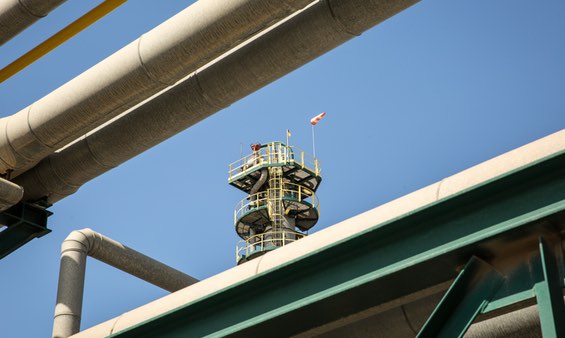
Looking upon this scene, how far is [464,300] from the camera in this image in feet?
17.9

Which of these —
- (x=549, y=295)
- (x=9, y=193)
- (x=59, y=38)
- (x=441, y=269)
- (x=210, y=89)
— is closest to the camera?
(x=549, y=295)

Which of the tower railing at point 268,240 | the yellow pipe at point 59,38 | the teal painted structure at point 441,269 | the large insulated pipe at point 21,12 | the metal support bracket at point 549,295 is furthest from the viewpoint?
the tower railing at point 268,240

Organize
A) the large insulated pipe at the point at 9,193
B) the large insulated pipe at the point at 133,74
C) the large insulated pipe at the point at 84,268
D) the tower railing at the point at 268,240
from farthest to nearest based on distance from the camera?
the tower railing at the point at 268,240 → the large insulated pipe at the point at 84,268 → the large insulated pipe at the point at 9,193 → the large insulated pipe at the point at 133,74

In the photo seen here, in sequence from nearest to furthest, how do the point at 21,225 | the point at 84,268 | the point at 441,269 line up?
the point at 441,269 → the point at 21,225 → the point at 84,268

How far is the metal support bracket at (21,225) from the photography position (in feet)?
49.0

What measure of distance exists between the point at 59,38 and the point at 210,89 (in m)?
3.33

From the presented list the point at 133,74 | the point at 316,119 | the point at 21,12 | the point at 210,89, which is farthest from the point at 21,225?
the point at 316,119

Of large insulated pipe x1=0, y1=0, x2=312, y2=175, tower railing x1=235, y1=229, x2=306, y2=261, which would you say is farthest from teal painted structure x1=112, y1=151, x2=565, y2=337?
tower railing x1=235, y1=229, x2=306, y2=261

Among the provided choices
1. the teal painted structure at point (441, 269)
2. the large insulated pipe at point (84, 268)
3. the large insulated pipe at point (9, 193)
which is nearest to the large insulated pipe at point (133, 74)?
the large insulated pipe at point (9, 193)

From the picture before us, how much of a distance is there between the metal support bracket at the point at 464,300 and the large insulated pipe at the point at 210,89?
5678 mm

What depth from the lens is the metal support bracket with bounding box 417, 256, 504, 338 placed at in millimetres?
5324

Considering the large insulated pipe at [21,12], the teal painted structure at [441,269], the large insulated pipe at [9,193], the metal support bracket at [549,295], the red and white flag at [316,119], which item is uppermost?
the red and white flag at [316,119]

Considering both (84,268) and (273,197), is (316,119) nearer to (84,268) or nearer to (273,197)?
(273,197)

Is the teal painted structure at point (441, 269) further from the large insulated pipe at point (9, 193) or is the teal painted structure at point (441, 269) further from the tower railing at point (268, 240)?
the tower railing at point (268, 240)
